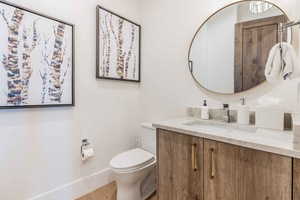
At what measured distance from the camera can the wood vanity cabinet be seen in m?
0.92

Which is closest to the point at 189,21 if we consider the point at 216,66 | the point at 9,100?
the point at 216,66

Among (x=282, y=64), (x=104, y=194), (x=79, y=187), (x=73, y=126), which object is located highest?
(x=282, y=64)

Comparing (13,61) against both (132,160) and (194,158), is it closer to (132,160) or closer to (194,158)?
(132,160)

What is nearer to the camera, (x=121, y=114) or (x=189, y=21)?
(x=189, y=21)

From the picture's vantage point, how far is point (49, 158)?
64.8 inches

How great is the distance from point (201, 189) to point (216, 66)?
1.08 meters

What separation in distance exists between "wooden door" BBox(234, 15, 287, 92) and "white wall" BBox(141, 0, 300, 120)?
10 cm

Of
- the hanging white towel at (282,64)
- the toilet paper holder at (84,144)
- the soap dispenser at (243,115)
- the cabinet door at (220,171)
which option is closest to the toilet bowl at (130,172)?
the toilet paper holder at (84,144)

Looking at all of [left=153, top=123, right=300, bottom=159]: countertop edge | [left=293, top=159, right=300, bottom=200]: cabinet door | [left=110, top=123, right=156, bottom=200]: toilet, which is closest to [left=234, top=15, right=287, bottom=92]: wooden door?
[left=153, top=123, right=300, bottom=159]: countertop edge

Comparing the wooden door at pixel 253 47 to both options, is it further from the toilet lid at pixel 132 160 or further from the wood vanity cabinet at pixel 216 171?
the toilet lid at pixel 132 160

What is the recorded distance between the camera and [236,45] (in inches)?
63.1

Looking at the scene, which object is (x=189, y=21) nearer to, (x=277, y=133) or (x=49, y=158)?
(x=277, y=133)

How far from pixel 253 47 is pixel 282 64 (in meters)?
0.37

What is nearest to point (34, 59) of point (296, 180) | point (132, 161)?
point (132, 161)
